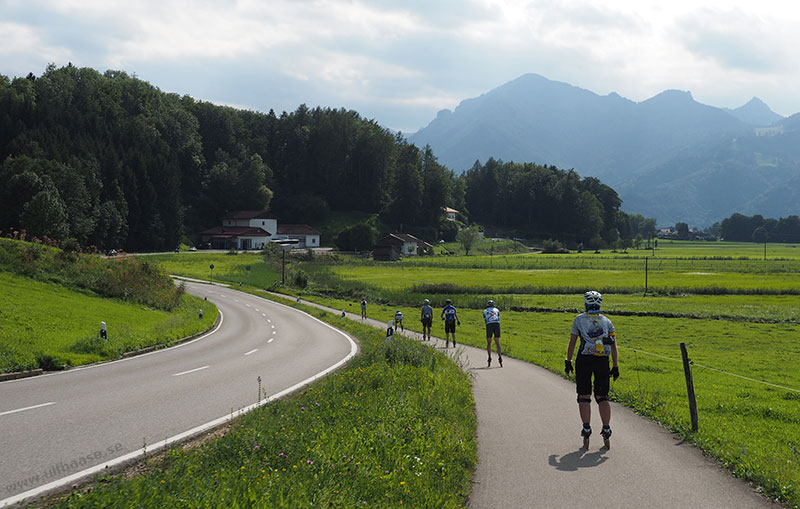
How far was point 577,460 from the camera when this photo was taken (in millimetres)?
8984

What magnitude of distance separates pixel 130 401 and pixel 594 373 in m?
10.0

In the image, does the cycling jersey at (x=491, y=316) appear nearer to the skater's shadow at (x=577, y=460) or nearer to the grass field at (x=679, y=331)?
the grass field at (x=679, y=331)

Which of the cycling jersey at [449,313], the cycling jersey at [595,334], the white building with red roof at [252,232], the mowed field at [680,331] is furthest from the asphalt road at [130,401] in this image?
the white building with red roof at [252,232]

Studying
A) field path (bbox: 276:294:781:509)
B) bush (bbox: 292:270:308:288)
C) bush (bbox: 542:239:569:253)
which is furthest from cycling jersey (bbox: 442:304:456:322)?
bush (bbox: 542:239:569:253)

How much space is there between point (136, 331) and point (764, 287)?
62511 millimetres

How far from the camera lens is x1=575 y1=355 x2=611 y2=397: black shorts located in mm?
9578

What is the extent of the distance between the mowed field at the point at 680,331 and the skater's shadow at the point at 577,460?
6.23 ft

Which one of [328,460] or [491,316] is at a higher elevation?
[491,316]

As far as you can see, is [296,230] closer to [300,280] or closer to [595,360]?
[300,280]

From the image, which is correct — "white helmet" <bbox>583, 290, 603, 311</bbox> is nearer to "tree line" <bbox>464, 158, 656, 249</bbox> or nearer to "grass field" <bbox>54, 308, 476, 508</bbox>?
"grass field" <bbox>54, 308, 476, 508</bbox>

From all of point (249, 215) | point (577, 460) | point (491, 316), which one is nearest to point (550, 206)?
point (249, 215)

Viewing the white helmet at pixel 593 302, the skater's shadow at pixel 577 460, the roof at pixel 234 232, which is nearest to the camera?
the skater's shadow at pixel 577 460

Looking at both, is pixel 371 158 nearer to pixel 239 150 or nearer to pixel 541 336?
pixel 239 150

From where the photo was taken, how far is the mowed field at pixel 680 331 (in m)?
10.7
